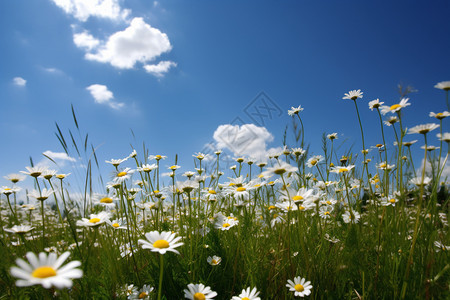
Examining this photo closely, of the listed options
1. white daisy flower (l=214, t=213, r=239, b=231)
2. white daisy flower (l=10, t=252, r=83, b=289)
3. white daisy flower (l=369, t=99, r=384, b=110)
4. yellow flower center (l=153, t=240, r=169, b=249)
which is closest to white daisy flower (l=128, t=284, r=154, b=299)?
yellow flower center (l=153, t=240, r=169, b=249)

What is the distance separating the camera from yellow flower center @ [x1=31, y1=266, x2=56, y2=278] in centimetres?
73

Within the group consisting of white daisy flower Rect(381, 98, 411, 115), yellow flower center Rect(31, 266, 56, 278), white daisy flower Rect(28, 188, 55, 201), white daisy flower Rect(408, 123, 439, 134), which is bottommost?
yellow flower center Rect(31, 266, 56, 278)

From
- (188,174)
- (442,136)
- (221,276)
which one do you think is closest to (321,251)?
(221,276)

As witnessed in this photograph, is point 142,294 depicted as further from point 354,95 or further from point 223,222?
point 354,95

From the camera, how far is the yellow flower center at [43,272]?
2.40 feet

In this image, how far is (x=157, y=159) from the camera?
2.76 meters

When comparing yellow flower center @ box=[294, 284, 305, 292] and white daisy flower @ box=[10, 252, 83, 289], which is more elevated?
white daisy flower @ box=[10, 252, 83, 289]

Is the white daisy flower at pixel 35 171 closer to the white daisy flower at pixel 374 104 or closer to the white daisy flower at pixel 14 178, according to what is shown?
the white daisy flower at pixel 14 178

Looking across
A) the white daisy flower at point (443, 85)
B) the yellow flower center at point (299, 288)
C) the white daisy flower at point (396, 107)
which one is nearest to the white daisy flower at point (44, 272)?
the yellow flower center at point (299, 288)

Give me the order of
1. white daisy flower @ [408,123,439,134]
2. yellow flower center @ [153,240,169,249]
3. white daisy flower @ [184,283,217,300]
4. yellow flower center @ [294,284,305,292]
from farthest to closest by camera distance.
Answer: white daisy flower @ [408,123,439,134], yellow flower center @ [294,284,305,292], white daisy flower @ [184,283,217,300], yellow flower center @ [153,240,169,249]

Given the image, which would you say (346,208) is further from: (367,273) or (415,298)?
(415,298)

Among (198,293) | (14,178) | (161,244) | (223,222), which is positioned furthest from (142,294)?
(14,178)

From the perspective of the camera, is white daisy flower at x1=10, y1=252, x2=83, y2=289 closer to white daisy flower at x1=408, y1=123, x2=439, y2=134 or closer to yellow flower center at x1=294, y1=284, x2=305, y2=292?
yellow flower center at x1=294, y1=284, x2=305, y2=292

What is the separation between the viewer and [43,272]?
2.43ft
